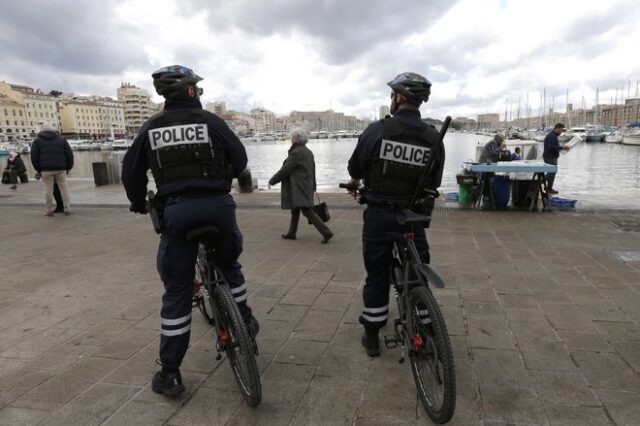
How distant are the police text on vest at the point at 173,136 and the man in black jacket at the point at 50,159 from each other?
26.2 ft

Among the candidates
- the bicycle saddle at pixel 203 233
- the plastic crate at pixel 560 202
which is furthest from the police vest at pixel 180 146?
the plastic crate at pixel 560 202

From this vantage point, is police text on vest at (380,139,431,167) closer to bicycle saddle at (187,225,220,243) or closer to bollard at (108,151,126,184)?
bicycle saddle at (187,225,220,243)

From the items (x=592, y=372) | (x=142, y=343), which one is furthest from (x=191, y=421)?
(x=592, y=372)

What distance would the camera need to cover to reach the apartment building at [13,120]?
11681cm

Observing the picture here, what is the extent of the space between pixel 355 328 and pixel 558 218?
6105 millimetres

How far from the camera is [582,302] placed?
13.5 feet

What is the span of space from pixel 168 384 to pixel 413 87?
7.89 ft

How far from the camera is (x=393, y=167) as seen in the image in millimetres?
2914

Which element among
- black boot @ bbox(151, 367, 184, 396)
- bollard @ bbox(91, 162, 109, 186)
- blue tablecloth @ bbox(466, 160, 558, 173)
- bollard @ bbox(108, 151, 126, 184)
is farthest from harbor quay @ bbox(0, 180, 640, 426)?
bollard @ bbox(108, 151, 126, 184)

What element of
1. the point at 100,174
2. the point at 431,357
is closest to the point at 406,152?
the point at 431,357

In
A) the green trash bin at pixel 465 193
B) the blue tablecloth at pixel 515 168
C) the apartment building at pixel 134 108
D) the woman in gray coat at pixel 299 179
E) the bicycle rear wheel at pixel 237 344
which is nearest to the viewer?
the bicycle rear wheel at pixel 237 344

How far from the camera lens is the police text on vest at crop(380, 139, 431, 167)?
2869 millimetres

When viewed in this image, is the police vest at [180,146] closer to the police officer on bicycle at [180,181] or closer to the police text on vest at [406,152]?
the police officer on bicycle at [180,181]

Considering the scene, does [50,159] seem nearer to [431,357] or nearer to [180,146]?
[180,146]
